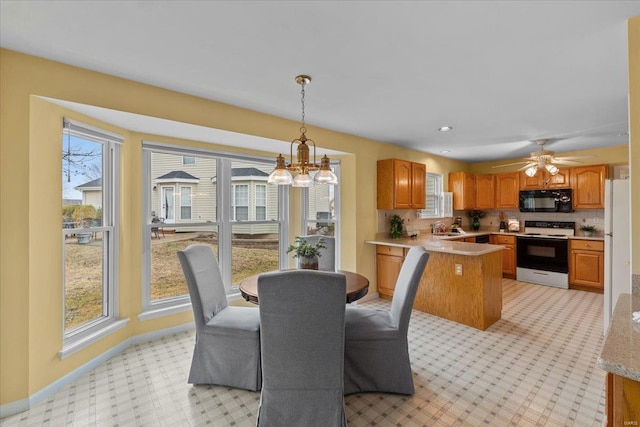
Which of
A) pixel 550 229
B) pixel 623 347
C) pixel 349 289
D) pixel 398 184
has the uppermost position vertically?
pixel 398 184

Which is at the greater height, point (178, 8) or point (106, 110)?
point (178, 8)

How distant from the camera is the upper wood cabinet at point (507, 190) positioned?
583cm

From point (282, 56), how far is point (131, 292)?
2.75m

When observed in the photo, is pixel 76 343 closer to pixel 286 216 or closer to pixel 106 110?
pixel 106 110

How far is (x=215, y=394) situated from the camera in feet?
7.22

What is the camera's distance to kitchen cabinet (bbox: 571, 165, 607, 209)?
4.83 meters

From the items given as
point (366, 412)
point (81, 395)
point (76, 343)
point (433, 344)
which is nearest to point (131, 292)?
point (76, 343)

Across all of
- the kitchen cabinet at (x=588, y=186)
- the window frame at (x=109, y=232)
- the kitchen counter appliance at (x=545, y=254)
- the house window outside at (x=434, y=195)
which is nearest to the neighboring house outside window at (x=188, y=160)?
the window frame at (x=109, y=232)

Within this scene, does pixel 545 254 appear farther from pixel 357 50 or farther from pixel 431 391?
pixel 357 50

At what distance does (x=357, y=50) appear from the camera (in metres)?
1.89

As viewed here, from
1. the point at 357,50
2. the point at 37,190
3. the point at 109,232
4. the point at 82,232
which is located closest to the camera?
the point at 357,50

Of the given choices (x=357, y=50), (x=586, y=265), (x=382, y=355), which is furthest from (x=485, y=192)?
(x=357, y=50)

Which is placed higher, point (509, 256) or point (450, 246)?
point (450, 246)

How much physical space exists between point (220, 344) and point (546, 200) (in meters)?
6.09
